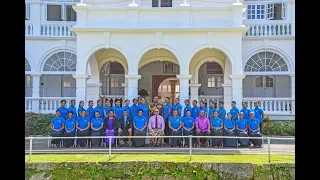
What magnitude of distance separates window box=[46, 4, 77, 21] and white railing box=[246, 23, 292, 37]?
27.5 ft

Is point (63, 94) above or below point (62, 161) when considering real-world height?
above

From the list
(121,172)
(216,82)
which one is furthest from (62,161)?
(216,82)

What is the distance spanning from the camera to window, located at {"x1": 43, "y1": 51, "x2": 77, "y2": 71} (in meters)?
20.1

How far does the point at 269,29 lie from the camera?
63.7 ft

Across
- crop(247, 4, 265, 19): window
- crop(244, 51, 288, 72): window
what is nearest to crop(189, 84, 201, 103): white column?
crop(244, 51, 288, 72): window

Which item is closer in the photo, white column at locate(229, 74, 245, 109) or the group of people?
the group of people

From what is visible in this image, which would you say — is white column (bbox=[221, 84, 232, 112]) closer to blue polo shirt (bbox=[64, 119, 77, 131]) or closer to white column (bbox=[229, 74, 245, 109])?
white column (bbox=[229, 74, 245, 109])

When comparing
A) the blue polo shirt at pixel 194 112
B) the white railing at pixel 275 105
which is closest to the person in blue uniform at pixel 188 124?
the blue polo shirt at pixel 194 112

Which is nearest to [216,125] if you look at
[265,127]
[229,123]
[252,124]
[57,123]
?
[229,123]

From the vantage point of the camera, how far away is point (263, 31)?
1938 centimetres

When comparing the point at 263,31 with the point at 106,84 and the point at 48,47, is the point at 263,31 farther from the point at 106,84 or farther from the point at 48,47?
the point at 48,47

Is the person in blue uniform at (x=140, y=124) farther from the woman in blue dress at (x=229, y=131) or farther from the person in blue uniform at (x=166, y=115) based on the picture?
the woman in blue dress at (x=229, y=131)

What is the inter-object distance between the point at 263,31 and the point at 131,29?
637cm
